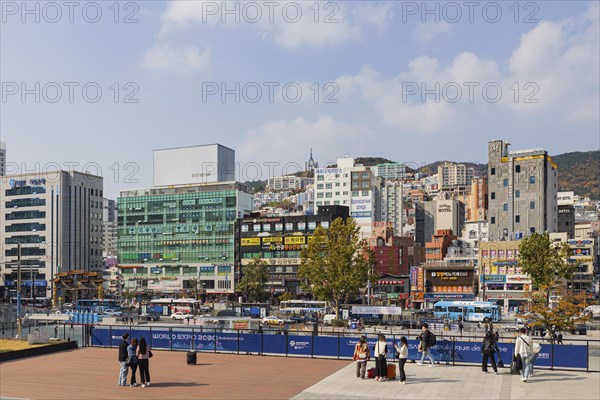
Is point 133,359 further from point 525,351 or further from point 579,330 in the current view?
point 579,330

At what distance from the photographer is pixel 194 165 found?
160 metres

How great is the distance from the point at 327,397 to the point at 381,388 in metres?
2.72

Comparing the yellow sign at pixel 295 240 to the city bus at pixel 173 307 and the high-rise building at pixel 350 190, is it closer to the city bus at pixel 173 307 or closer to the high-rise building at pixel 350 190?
the city bus at pixel 173 307

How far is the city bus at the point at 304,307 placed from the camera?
96.3 metres

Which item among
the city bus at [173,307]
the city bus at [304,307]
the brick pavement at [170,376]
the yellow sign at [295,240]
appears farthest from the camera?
the yellow sign at [295,240]

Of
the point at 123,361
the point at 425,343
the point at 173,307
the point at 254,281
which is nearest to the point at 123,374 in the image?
the point at 123,361

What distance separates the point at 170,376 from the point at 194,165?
134 metres

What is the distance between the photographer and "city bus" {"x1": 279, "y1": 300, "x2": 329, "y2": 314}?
316 feet

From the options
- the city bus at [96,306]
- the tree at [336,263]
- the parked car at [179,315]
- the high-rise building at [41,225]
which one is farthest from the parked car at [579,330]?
the high-rise building at [41,225]

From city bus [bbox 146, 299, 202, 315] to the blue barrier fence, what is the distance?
206 ft

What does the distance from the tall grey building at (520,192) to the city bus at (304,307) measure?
127 feet

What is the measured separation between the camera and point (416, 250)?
14750 cm

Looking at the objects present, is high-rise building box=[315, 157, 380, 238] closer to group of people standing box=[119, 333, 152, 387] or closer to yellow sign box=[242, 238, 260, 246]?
yellow sign box=[242, 238, 260, 246]

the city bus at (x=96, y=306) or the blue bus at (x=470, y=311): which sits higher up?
the blue bus at (x=470, y=311)
